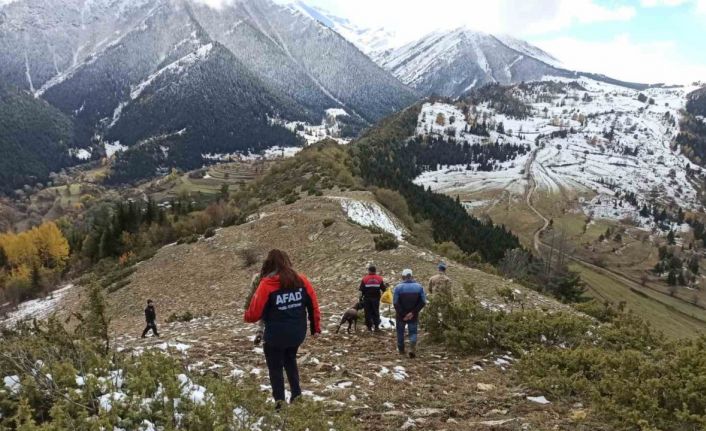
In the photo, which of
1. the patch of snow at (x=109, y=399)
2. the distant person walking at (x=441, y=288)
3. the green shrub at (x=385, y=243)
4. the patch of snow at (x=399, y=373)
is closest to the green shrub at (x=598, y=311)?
the distant person walking at (x=441, y=288)

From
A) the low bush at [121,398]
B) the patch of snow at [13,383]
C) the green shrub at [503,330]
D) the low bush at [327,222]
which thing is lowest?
the green shrub at [503,330]

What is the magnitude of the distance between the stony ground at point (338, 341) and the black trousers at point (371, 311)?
2.02 feet

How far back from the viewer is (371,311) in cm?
1683

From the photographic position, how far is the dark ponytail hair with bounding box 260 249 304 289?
7.99m

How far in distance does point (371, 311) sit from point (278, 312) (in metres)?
9.20

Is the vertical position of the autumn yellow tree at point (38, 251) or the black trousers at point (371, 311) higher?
the black trousers at point (371, 311)

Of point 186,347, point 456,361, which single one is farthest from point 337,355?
point 186,347

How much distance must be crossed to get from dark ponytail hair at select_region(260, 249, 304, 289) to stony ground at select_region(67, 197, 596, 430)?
2.64m

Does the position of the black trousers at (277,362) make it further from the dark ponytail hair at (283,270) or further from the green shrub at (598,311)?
the green shrub at (598,311)

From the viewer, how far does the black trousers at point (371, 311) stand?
54.5ft

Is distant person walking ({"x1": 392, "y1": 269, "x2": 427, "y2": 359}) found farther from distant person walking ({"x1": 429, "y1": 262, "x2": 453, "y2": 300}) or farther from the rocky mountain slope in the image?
distant person walking ({"x1": 429, "y1": 262, "x2": 453, "y2": 300})

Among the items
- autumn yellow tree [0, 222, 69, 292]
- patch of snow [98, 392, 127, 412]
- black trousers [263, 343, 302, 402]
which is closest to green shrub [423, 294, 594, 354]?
black trousers [263, 343, 302, 402]

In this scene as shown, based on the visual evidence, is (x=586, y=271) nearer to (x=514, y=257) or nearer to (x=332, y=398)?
(x=514, y=257)

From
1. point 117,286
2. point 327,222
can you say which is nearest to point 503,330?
point 327,222
